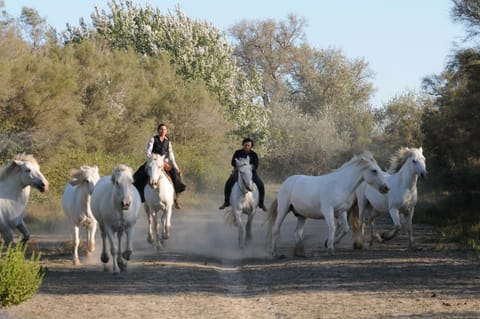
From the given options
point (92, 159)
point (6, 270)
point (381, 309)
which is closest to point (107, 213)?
point (6, 270)

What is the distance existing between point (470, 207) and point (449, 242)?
23.1 ft

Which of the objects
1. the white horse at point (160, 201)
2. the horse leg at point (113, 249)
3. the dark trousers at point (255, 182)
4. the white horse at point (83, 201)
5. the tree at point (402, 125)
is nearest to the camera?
the horse leg at point (113, 249)

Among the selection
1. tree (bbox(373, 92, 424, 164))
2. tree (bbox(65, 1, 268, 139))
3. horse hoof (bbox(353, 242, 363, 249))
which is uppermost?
tree (bbox(65, 1, 268, 139))

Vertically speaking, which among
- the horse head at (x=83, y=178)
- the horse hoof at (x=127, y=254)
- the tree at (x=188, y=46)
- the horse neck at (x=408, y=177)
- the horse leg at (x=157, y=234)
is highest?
the tree at (x=188, y=46)

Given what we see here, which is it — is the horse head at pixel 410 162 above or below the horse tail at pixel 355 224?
above

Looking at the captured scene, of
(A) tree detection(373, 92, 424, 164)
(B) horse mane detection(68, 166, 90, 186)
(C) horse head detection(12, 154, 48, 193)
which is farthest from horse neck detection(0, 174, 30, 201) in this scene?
(A) tree detection(373, 92, 424, 164)

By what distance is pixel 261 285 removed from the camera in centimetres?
1288

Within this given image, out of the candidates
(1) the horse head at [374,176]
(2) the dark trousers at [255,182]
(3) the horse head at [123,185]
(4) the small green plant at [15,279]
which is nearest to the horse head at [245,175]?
(2) the dark trousers at [255,182]

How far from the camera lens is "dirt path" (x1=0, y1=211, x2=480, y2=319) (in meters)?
10.5

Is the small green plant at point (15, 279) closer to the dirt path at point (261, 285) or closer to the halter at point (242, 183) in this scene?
the dirt path at point (261, 285)

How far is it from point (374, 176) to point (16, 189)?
6342mm

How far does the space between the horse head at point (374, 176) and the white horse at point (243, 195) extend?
2683 millimetres

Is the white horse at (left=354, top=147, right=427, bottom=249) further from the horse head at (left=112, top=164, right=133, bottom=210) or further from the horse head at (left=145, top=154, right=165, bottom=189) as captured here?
the horse head at (left=112, top=164, right=133, bottom=210)

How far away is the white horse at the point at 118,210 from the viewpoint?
14.5 m
